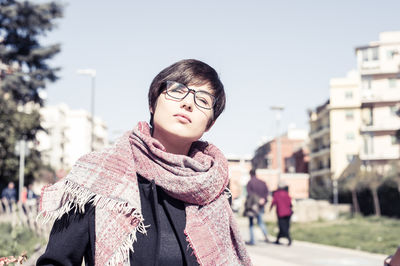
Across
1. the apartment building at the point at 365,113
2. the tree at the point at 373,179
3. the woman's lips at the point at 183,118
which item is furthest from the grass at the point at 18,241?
the apartment building at the point at 365,113

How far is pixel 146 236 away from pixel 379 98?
71.3 m

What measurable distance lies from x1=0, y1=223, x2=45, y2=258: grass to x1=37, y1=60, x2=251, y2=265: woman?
5093 millimetres

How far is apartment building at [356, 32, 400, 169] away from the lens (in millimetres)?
69188

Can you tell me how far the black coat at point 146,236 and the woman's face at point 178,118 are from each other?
21 cm

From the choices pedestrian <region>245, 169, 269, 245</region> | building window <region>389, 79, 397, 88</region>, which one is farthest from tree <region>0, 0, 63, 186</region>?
building window <region>389, 79, 397, 88</region>

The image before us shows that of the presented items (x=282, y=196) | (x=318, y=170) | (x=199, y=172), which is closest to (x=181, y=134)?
(x=199, y=172)

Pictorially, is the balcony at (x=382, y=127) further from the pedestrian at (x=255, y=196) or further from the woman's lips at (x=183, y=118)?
the woman's lips at (x=183, y=118)

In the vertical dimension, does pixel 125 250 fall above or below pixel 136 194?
below

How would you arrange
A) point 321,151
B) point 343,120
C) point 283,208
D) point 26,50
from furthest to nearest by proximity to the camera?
point 321,151, point 343,120, point 26,50, point 283,208

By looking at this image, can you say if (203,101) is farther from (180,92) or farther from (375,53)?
(375,53)

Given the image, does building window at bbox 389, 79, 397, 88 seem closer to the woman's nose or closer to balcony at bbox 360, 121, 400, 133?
balcony at bbox 360, 121, 400, 133

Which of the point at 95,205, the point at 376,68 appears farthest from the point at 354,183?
the point at 95,205

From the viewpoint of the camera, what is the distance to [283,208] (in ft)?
52.3

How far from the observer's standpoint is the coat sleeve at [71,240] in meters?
2.02
